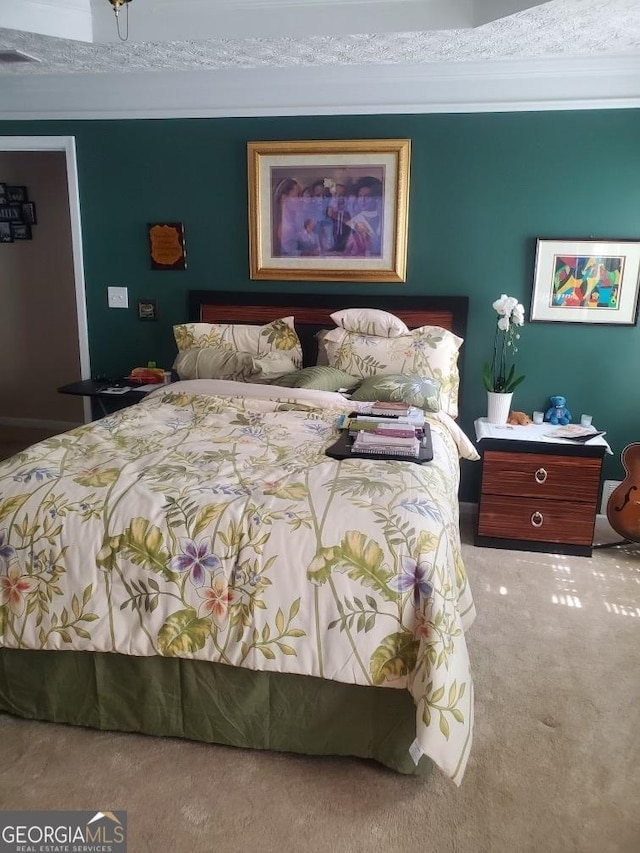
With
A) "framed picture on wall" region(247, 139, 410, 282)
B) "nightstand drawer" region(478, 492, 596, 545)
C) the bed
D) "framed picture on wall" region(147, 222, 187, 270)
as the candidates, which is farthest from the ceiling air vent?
"nightstand drawer" region(478, 492, 596, 545)

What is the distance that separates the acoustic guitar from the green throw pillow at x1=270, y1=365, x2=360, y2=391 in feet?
4.76

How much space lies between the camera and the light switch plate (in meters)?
4.26

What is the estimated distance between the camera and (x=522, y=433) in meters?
3.52

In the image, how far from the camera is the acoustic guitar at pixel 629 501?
11.0ft

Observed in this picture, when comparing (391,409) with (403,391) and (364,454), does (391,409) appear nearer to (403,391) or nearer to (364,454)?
(403,391)

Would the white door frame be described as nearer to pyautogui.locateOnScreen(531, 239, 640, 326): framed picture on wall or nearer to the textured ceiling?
the textured ceiling

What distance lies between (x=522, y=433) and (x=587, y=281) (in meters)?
0.93

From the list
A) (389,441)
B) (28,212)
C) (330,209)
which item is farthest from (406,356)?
(28,212)

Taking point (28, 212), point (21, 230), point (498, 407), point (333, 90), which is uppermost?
point (333, 90)

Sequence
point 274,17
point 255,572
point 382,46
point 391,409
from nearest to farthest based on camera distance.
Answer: point 255,572 < point 391,409 < point 274,17 < point 382,46

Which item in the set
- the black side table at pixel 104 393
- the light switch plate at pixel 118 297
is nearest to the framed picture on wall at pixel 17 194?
the light switch plate at pixel 118 297

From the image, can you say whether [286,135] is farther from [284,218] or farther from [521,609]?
[521,609]

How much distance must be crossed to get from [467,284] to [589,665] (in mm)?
2189

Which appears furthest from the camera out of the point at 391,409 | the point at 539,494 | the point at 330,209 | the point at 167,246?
the point at 167,246
